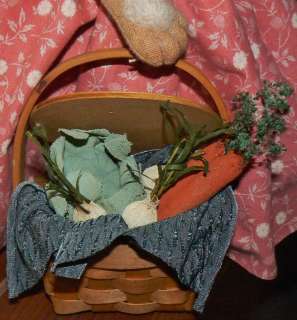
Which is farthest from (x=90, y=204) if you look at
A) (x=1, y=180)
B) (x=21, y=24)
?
(x=21, y=24)

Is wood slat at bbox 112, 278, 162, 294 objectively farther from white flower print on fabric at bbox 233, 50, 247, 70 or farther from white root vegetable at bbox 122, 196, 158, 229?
white flower print on fabric at bbox 233, 50, 247, 70

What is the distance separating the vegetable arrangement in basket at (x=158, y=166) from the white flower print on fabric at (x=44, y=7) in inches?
7.3

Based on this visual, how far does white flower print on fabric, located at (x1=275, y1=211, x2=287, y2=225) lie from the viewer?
0.83 m

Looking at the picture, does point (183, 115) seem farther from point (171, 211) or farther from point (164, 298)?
point (164, 298)

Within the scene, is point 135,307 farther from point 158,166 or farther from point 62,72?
point 62,72

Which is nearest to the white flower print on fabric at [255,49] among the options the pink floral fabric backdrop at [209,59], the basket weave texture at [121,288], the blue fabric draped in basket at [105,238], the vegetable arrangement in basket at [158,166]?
the pink floral fabric backdrop at [209,59]

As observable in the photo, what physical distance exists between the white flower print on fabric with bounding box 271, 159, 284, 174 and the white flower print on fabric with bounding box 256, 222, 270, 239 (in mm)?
98

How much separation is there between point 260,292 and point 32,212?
35 cm

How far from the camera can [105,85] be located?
75cm

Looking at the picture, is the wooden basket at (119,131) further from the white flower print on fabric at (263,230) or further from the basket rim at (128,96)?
the white flower print on fabric at (263,230)

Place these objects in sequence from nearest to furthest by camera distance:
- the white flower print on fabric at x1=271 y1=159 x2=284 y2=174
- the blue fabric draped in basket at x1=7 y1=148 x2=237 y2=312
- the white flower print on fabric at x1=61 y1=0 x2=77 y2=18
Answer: the blue fabric draped in basket at x1=7 y1=148 x2=237 y2=312, the white flower print on fabric at x1=61 y1=0 x2=77 y2=18, the white flower print on fabric at x1=271 y1=159 x2=284 y2=174

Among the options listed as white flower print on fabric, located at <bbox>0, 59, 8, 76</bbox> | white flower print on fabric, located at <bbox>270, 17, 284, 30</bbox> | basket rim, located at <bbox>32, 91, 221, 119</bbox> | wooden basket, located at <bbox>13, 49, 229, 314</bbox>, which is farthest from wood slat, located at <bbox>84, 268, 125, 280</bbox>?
white flower print on fabric, located at <bbox>270, 17, 284, 30</bbox>

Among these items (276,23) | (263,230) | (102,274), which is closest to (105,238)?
(102,274)

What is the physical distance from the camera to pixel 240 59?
27.5 inches
